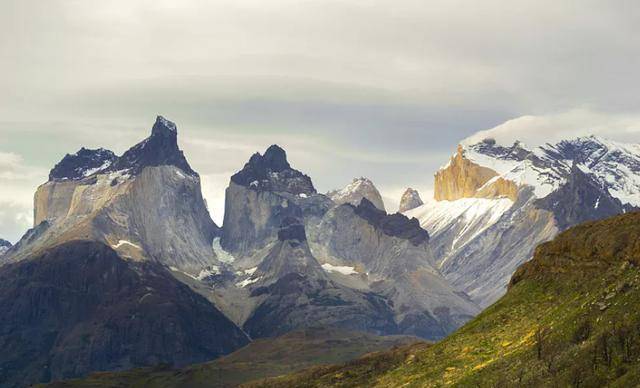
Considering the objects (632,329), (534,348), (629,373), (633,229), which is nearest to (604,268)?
(633,229)

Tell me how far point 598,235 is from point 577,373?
6070 cm

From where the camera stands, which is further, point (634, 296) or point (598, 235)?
point (598, 235)

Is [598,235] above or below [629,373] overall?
above

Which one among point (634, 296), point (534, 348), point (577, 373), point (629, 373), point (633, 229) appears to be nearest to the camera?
point (629, 373)

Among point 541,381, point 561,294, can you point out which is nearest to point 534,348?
point 541,381

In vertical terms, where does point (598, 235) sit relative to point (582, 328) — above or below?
above

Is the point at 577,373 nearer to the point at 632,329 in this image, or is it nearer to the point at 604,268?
the point at 632,329

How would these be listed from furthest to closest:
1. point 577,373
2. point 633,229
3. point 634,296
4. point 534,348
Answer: point 633,229
point 534,348
point 634,296
point 577,373

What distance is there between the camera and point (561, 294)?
198 m

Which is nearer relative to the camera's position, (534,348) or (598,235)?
(534,348)

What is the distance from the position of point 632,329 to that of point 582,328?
44.7 feet

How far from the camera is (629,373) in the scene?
134 metres

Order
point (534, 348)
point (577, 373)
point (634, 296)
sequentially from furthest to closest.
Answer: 1. point (534, 348)
2. point (634, 296)
3. point (577, 373)

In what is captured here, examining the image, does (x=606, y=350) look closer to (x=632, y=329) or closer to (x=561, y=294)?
(x=632, y=329)
